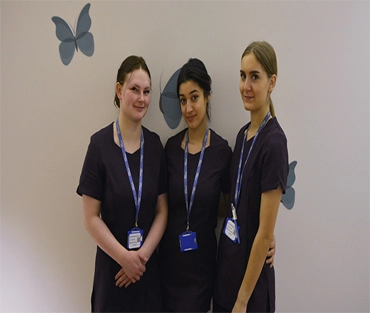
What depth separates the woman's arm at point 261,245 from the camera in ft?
3.81

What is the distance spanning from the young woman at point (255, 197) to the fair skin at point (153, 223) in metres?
0.35

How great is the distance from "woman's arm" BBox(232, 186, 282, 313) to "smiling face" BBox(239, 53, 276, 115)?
385 millimetres

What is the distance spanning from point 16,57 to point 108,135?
2.50 feet

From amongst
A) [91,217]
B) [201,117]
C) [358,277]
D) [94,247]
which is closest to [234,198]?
[201,117]

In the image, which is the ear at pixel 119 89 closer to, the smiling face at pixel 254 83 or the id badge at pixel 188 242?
the smiling face at pixel 254 83

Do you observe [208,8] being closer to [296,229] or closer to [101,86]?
[101,86]

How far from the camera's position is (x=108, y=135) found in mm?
1431

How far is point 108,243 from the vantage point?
134 centimetres

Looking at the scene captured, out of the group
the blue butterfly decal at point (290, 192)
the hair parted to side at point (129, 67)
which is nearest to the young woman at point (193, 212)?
the hair parted to side at point (129, 67)

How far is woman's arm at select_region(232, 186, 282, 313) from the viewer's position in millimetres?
1162

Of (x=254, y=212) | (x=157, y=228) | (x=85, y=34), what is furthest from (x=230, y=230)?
(x=85, y=34)

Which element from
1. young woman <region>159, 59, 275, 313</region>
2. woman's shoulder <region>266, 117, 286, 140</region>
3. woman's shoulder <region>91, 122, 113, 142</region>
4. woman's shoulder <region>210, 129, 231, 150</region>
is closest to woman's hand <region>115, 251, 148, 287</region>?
young woman <region>159, 59, 275, 313</region>

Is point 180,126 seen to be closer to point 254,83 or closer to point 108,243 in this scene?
point 254,83

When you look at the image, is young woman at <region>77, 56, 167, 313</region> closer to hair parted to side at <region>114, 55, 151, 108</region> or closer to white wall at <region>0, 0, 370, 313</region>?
hair parted to side at <region>114, 55, 151, 108</region>
